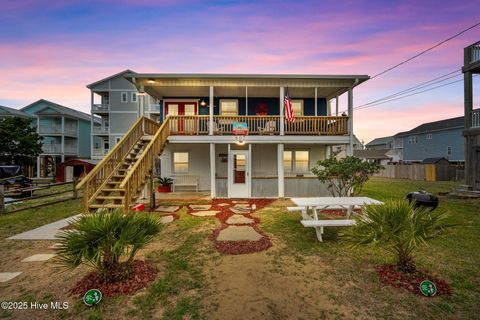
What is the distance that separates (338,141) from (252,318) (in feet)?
33.7

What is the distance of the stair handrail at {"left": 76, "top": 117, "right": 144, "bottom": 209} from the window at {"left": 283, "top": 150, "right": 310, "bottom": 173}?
847cm

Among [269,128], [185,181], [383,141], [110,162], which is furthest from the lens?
[383,141]

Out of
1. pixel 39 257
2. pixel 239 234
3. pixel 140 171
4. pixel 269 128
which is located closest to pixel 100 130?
pixel 140 171

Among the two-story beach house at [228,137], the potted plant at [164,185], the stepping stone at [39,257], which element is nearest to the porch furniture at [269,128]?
the two-story beach house at [228,137]

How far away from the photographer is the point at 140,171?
315 inches

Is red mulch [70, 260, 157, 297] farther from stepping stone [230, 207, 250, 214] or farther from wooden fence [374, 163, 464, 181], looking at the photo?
→ wooden fence [374, 163, 464, 181]

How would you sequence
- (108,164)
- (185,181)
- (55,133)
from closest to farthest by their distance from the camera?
(108,164), (185,181), (55,133)

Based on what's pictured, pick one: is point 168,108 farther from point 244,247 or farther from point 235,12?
point 244,247

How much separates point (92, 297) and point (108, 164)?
6438 millimetres

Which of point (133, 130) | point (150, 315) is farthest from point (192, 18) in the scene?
point (150, 315)

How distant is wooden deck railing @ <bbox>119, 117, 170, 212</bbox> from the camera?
274 inches

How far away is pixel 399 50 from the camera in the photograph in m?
15.8

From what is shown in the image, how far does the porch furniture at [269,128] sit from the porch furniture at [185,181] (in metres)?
5.29

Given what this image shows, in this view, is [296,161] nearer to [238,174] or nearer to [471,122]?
[238,174]
